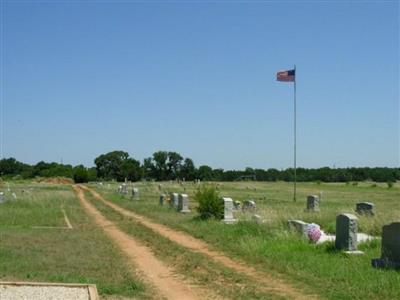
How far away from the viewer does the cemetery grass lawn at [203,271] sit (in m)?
10.8

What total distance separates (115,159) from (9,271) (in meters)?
126

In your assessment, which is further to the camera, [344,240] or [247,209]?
[247,209]

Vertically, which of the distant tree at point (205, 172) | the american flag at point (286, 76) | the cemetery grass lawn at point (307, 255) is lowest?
the cemetery grass lawn at point (307, 255)

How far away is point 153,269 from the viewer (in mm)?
13766

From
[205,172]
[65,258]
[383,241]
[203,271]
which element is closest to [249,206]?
[65,258]

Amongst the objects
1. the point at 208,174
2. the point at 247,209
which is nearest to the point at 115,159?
the point at 208,174

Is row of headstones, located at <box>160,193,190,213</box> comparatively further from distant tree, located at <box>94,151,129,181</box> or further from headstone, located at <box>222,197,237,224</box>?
distant tree, located at <box>94,151,129,181</box>

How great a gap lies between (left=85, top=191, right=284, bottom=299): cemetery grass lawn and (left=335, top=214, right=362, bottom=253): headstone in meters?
3.23

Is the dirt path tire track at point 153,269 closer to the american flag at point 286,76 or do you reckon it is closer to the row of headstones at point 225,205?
the row of headstones at point 225,205

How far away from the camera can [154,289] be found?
11.3 meters

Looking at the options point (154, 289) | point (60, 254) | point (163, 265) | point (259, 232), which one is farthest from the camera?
point (259, 232)

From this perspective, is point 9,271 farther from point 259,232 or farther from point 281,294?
point 259,232

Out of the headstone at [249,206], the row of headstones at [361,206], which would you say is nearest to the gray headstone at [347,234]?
the row of headstones at [361,206]

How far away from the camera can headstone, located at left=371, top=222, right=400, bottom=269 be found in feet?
41.8
